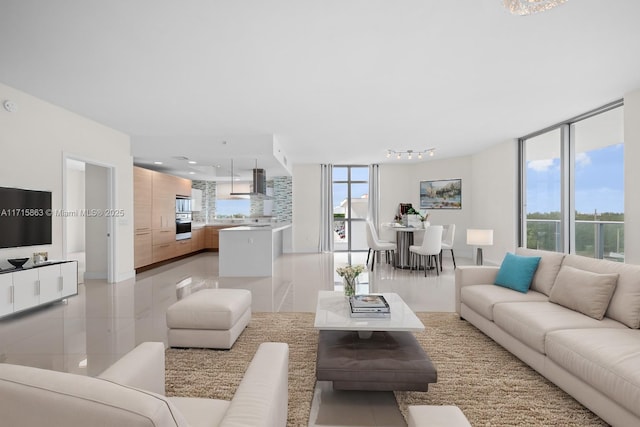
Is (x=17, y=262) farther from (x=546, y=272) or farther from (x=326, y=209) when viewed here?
(x=326, y=209)

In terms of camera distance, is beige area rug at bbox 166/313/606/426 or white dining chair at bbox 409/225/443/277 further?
white dining chair at bbox 409/225/443/277

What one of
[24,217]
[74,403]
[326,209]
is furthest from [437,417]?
[326,209]

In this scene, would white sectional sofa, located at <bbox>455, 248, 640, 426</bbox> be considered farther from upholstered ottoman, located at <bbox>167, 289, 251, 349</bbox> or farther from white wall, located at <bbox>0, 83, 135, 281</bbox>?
white wall, located at <bbox>0, 83, 135, 281</bbox>

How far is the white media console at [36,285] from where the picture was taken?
3.62 metres

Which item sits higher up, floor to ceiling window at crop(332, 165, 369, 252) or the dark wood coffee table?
floor to ceiling window at crop(332, 165, 369, 252)

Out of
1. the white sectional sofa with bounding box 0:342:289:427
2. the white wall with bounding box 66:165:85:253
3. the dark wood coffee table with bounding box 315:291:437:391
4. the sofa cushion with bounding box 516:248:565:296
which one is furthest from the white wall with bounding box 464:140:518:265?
the white wall with bounding box 66:165:85:253

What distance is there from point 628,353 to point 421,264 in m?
5.00

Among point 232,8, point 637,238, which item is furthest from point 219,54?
point 637,238

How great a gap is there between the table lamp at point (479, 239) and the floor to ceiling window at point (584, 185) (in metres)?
1.13

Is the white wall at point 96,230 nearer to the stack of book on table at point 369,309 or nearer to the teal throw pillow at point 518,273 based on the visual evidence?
the stack of book on table at point 369,309

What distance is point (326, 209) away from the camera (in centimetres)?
997

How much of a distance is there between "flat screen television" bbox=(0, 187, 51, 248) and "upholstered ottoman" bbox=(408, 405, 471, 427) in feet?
15.5

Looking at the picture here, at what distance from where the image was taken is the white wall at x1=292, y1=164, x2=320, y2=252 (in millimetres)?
9961

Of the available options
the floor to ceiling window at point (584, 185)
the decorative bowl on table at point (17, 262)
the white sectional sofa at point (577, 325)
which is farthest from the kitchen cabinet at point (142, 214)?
the floor to ceiling window at point (584, 185)
